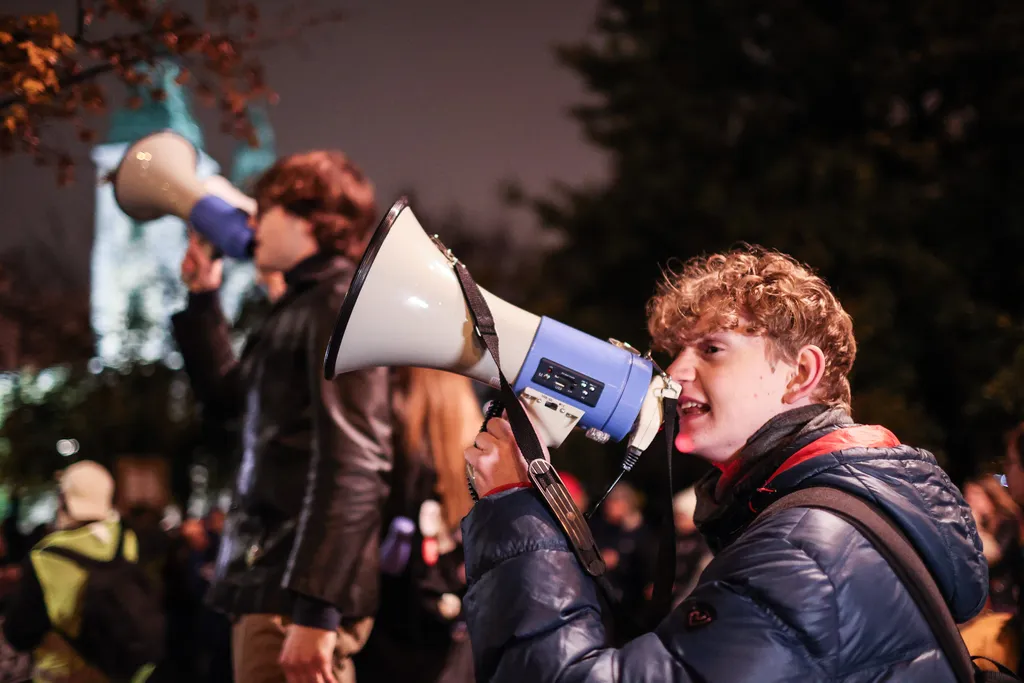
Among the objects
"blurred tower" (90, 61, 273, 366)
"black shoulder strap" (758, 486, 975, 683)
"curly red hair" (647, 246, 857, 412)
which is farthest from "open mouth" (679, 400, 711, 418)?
"blurred tower" (90, 61, 273, 366)

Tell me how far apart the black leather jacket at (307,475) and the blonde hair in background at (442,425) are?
2.82ft

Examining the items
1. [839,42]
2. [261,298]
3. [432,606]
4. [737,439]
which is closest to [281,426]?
[432,606]

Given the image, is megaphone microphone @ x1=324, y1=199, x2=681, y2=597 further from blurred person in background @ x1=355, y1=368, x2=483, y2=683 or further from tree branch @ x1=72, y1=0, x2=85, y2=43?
blurred person in background @ x1=355, y1=368, x2=483, y2=683

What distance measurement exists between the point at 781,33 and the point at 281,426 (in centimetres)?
1056

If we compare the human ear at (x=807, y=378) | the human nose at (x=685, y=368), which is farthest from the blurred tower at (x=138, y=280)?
the human ear at (x=807, y=378)

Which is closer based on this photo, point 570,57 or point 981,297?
point 981,297

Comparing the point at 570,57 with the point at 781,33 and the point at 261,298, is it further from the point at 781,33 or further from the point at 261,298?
the point at 261,298

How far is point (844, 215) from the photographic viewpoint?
33.5 ft

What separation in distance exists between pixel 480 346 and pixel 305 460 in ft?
3.06

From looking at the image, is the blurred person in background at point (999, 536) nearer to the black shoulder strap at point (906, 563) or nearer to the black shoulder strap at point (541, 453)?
the black shoulder strap at point (906, 563)

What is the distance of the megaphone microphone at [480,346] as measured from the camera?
6.16 ft

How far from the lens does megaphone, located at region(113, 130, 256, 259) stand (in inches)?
117

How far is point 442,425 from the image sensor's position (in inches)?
143

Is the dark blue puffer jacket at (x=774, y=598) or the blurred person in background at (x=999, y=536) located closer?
the dark blue puffer jacket at (x=774, y=598)
